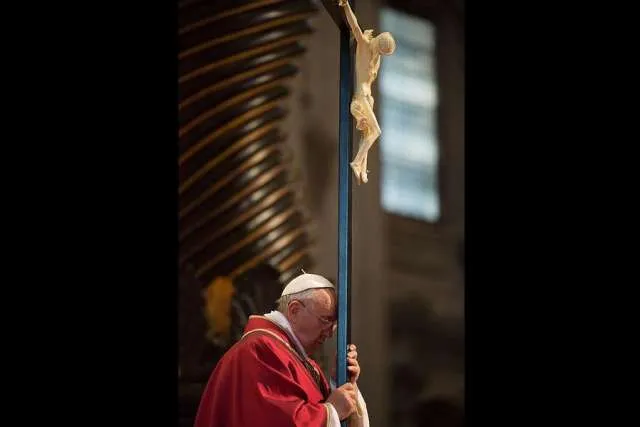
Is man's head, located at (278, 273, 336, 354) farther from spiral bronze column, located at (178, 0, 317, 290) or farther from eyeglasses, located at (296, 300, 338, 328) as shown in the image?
spiral bronze column, located at (178, 0, 317, 290)

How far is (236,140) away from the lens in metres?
4.70

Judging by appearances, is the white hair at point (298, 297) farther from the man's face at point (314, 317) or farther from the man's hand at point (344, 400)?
the man's hand at point (344, 400)

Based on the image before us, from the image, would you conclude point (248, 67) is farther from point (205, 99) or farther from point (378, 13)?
point (378, 13)

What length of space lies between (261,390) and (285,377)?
84mm

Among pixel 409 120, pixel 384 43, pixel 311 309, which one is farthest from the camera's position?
pixel 409 120

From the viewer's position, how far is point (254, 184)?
4688 mm

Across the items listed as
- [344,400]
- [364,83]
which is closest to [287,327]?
[344,400]

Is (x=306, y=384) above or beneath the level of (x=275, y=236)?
beneath

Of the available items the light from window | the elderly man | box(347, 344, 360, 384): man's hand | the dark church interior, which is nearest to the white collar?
the elderly man

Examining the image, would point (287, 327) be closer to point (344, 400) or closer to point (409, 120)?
point (344, 400)

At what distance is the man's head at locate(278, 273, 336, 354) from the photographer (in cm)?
380

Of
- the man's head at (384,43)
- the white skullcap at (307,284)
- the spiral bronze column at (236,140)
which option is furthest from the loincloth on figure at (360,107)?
the spiral bronze column at (236,140)
